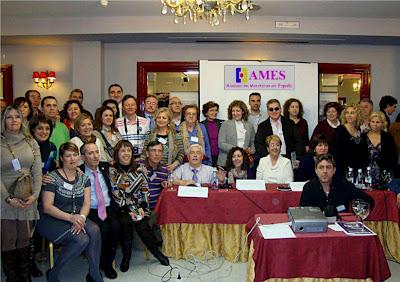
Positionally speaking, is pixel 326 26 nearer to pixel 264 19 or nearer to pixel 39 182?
pixel 264 19

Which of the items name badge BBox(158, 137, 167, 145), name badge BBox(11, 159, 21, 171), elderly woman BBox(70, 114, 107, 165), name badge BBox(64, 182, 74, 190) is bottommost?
name badge BBox(64, 182, 74, 190)

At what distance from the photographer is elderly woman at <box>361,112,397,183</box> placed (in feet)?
13.4

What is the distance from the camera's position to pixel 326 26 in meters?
5.44

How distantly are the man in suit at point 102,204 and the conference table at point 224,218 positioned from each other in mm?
435

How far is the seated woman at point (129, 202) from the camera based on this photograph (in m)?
3.65

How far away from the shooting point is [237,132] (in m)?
4.75

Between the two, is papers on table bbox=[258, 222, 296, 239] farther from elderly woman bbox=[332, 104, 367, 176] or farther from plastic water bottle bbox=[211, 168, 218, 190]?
elderly woman bbox=[332, 104, 367, 176]

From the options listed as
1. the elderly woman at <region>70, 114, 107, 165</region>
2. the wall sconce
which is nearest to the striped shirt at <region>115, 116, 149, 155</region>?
the elderly woman at <region>70, 114, 107, 165</region>

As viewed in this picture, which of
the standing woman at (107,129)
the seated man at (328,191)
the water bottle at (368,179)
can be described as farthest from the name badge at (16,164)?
the water bottle at (368,179)

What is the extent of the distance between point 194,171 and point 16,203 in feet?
5.40

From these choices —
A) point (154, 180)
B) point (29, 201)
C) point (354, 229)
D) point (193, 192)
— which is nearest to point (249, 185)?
point (193, 192)

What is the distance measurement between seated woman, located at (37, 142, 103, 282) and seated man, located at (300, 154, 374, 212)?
1.65m

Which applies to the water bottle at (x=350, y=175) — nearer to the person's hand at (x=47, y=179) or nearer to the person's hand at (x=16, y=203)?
the person's hand at (x=47, y=179)

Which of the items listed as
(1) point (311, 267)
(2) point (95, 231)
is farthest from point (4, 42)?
(1) point (311, 267)
